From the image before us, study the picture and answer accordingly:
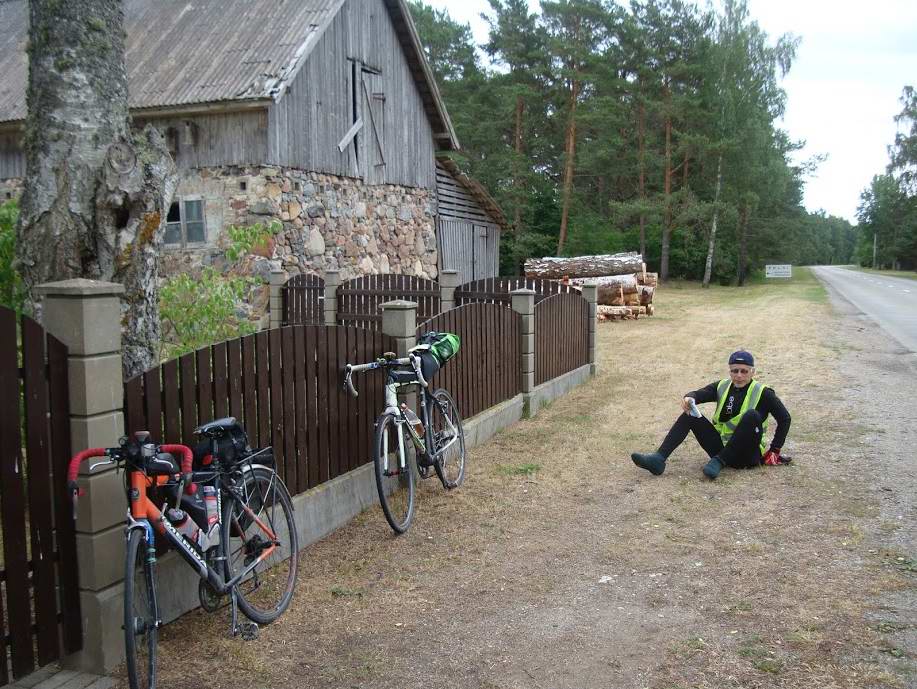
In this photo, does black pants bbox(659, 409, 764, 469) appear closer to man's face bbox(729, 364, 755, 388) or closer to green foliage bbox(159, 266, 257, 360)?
man's face bbox(729, 364, 755, 388)

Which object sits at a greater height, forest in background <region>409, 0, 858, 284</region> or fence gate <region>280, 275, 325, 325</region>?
forest in background <region>409, 0, 858, 284</region>

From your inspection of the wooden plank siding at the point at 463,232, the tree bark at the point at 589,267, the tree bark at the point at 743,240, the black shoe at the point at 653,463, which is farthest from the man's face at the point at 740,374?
the tree bark at the point at 743,240

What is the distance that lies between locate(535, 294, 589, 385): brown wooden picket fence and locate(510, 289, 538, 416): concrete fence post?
0.36 m

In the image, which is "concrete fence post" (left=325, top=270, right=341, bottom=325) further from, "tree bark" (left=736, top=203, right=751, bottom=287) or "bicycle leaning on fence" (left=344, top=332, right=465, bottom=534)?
"tree bark" (left=736, top=203, right=751, bottom=287)

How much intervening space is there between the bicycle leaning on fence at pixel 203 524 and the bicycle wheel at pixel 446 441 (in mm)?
1928

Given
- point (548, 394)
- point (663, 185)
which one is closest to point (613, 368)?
point (548, 394)

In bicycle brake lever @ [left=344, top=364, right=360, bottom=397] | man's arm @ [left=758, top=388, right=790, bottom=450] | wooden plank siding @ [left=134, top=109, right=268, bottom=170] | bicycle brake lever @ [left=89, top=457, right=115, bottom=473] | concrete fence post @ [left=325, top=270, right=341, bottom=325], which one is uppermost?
wooden plank siding @ [left=134, top=109, right=268, bottom=170]

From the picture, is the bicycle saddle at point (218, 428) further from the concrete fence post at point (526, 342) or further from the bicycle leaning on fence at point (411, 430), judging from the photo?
the concrete fence post at point (526, 342)

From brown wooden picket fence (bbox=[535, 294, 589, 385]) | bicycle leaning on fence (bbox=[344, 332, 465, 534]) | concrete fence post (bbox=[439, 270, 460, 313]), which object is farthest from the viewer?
concrete fence post (bbox=[439, 270, 460, 313])

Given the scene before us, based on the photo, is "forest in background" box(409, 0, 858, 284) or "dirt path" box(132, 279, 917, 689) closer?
"dirt path" box(132, 279, 917, 689)

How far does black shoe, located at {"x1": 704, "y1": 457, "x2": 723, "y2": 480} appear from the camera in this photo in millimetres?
6715

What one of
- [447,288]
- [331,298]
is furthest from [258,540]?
[331,298]

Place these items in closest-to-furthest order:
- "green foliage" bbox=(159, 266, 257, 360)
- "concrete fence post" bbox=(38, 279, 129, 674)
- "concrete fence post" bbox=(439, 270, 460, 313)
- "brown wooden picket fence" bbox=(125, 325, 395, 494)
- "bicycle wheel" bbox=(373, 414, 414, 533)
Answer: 1. "concrete fence post" bbox=(38, 279, 129, 674)
2. "brown wooden picket fence" bbox=(125, 325, 395, 494)
3. "bicycle wheel" bbox=(373, 414, 414, 533)
4. "green foliage" bbox=(159, 266, 257, 360)
5. "concrete fence post" bbox=(439, 270, 460, 313)

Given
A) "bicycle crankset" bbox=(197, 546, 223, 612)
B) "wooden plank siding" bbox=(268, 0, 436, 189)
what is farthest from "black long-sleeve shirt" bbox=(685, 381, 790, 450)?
"wooden plank siding" bbox=(268, 0, 436, 189)
